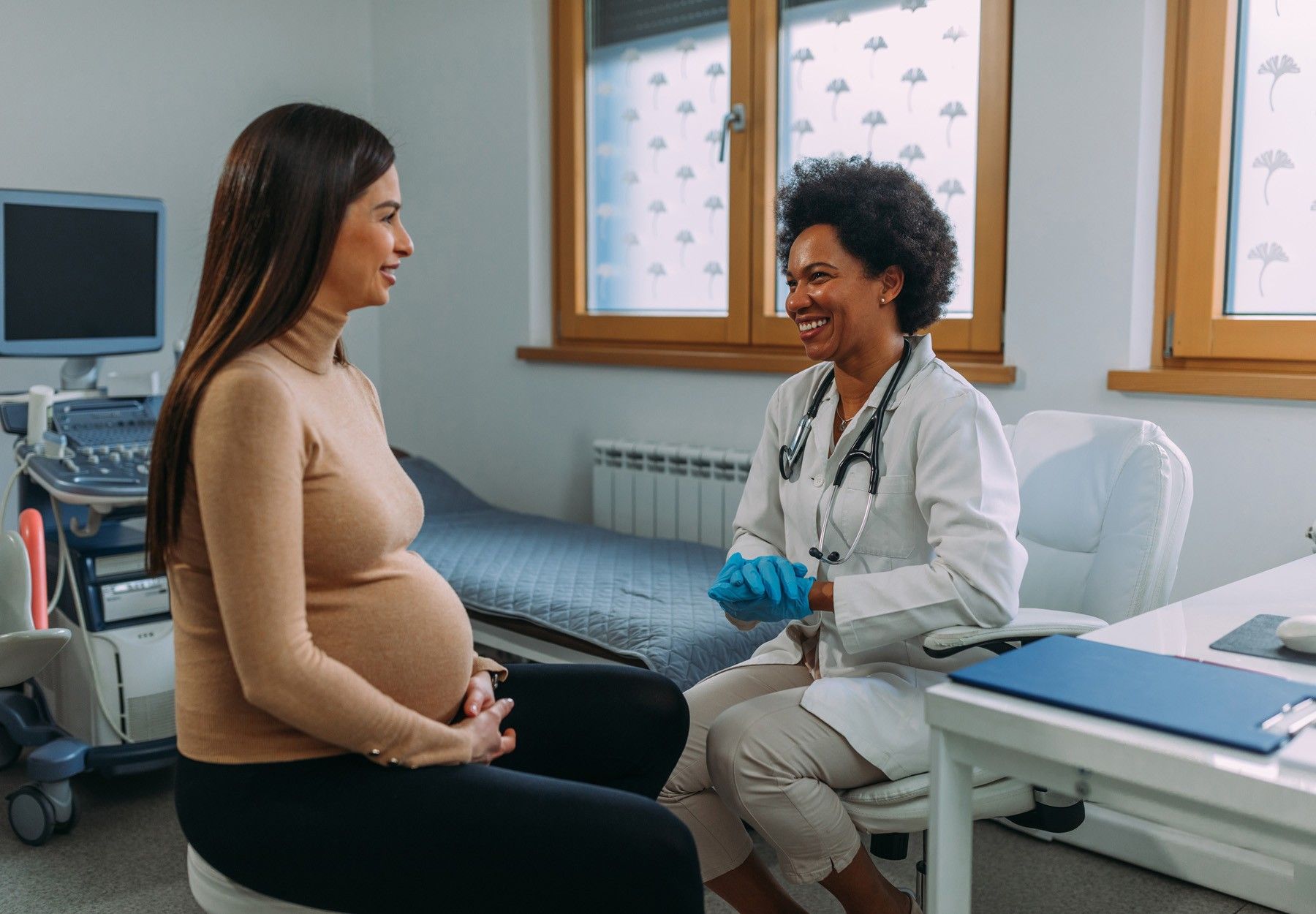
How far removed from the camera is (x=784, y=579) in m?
1.64

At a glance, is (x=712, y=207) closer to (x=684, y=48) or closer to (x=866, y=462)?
(x=684, y=48)

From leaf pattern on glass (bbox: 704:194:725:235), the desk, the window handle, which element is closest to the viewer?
the desk

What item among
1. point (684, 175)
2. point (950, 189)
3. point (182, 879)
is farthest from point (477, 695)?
point (684, 175)

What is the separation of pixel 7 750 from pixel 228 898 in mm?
1800

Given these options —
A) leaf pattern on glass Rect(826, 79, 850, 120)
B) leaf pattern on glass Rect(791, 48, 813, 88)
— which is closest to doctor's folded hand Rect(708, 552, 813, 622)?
leaf pattern on glass Rect(826, 79, 850, 120)

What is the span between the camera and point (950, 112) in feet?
9.10

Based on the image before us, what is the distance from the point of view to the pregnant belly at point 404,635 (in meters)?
1.24

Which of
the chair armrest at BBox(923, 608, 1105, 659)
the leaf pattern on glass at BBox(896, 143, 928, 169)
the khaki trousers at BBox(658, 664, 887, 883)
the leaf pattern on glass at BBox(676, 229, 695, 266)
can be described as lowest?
the khaki trousers at BBox(658, 664, 887, 883)

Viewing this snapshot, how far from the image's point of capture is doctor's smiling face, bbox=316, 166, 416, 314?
1.29 meters

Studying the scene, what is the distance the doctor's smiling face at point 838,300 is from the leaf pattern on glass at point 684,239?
1.63m

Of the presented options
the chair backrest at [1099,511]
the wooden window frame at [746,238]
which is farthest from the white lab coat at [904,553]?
the wooden window frame at [746,238]

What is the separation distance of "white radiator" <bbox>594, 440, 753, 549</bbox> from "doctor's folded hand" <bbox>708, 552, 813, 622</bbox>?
1403 mm

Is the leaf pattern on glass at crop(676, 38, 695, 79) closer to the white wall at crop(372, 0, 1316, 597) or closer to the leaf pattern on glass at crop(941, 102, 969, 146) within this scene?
the white wall at crop(372, 0, 1316, 597)

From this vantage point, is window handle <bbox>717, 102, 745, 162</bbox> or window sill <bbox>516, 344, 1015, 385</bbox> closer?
window sill <bbox>516, 344, 1015, 385</bbox>
